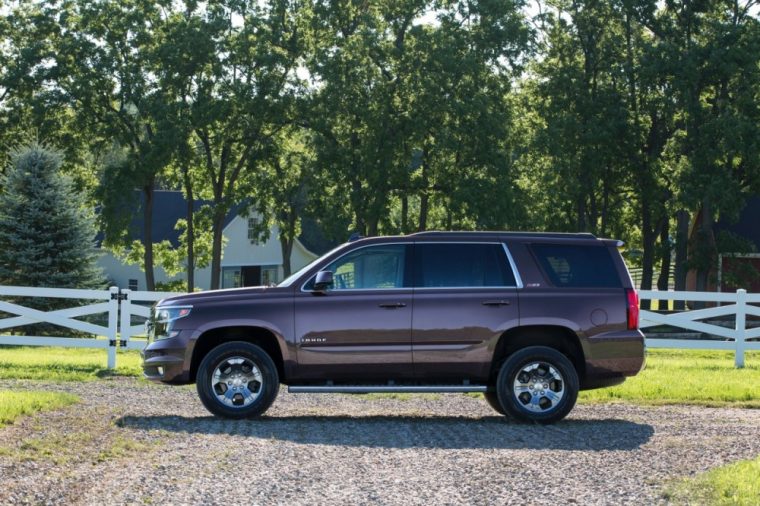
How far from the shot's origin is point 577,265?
1281 cm

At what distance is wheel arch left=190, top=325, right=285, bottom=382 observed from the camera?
12.8 m

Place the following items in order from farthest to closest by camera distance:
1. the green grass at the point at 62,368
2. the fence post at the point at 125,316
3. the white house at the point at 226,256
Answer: the white house at the point at 226,256 < the fence post at the point at 125,316 < the green grass at the point at 62,368

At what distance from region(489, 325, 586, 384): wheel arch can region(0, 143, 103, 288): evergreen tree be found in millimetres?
26851

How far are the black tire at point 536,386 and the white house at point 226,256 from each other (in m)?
53.5

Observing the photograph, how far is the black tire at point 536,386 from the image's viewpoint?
12.5m

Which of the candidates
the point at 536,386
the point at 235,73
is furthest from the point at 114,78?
the point at 536,386

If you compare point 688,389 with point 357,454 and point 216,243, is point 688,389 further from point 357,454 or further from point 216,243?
point 216,243

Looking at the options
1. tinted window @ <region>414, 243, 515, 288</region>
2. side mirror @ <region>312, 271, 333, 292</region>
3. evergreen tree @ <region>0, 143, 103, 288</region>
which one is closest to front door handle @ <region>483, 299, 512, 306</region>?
tinted window @ <region>414, 243, 515, 288</region>

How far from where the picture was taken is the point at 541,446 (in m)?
10.8

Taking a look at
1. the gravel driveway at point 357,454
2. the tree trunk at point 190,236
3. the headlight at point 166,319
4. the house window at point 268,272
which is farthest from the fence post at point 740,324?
the house window at point 268,272

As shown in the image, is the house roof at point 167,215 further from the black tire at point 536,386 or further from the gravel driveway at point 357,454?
the black tire at point 536,386

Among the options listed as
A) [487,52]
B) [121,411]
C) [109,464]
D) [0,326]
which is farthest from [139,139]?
[109,464]

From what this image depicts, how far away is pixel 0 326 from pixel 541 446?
12.4 m

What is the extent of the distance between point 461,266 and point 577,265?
1.21 m
